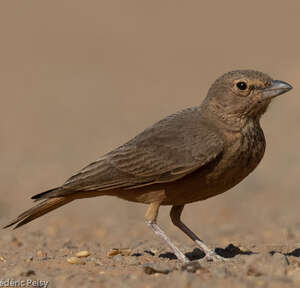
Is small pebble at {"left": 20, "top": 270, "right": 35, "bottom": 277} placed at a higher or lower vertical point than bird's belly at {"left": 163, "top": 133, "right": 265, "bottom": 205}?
lower

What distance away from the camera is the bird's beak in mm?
8266

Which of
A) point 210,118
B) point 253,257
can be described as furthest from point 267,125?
point 253,257

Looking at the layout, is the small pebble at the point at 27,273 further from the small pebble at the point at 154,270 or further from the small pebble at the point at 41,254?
the small pebble at the point at 41,254

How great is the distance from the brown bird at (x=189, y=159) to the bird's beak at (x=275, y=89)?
0.4 inches

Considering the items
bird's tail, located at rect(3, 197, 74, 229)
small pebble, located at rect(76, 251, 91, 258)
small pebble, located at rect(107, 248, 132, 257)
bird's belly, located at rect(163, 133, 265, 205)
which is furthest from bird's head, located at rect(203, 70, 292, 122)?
small pebble, located at rect(76, 251, 91, 258)

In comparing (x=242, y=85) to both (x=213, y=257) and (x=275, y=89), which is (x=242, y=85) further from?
(x=213, y=257)

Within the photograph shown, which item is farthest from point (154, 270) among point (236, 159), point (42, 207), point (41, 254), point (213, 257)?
point (41, 254)

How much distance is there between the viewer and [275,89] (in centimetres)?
830

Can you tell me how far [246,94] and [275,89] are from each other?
33 centimetres

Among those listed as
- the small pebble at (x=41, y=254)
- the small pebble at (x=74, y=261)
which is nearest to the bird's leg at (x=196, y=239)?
the small pebble at (x=74, y=261)

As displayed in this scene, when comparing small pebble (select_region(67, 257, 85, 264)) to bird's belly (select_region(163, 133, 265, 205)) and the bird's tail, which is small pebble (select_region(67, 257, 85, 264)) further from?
bird's belly (select_region(163, 133, 265, 205))

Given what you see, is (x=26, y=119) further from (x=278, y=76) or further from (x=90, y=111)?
(x=278, y=76)

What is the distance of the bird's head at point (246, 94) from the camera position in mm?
8359

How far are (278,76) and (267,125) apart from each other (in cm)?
438
